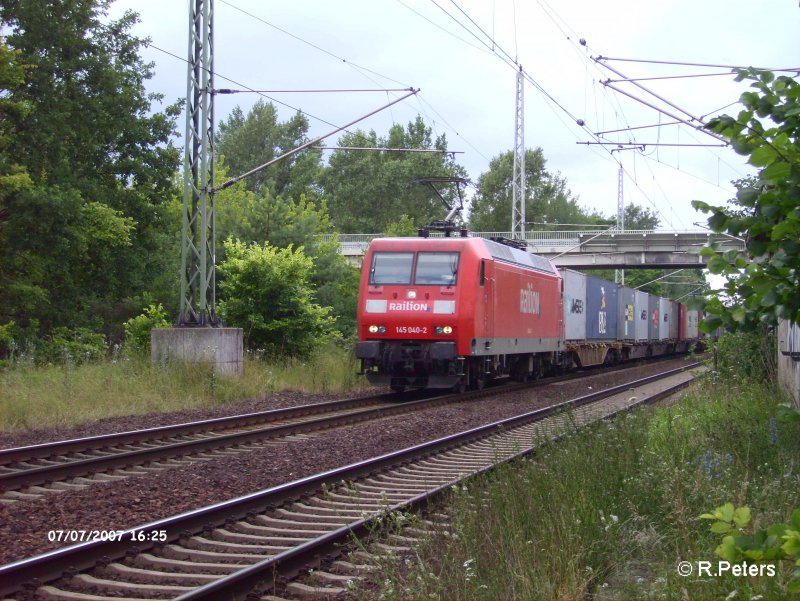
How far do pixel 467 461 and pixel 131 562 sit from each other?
17.1 ft

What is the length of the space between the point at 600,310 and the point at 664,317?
14676 mm

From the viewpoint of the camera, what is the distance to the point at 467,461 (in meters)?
10.4

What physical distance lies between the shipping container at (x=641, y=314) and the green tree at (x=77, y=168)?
1853 centimetres

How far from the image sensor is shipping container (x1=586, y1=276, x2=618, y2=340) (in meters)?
30.0

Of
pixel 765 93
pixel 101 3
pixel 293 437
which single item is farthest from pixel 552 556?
pixel 101 3

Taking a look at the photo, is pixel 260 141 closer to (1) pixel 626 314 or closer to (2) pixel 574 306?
(1) pixel 626 314

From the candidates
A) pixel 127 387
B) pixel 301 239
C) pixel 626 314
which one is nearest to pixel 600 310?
pixel 626 314

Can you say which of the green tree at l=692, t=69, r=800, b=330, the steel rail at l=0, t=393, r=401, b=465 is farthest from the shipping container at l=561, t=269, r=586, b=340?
the green tree at l=692, t=69, r=800, b=330

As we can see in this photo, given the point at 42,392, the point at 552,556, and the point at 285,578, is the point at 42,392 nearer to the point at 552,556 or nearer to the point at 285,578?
the point at 285,578

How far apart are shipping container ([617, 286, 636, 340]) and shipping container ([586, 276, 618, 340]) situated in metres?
0.50

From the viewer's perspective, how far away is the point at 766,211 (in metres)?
3.99

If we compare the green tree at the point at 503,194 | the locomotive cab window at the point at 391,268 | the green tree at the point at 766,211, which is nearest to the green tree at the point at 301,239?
the locomotive cab window at the point at 391,268

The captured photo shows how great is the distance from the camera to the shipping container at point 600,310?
1183 inches

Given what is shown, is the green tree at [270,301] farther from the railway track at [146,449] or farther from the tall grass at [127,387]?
the railway track at [146,449]
